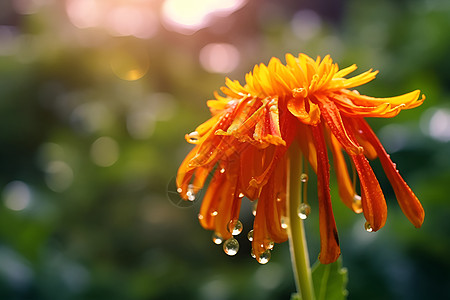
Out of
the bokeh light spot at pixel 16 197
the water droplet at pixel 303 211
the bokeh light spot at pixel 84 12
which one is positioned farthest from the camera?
the bokeh light spot at pixel 84 12

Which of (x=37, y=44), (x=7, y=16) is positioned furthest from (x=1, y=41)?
(x=7, y=16)

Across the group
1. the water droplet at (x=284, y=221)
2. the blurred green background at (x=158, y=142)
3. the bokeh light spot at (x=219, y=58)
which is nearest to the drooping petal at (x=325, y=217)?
the water droplet at (x=284, y=221)

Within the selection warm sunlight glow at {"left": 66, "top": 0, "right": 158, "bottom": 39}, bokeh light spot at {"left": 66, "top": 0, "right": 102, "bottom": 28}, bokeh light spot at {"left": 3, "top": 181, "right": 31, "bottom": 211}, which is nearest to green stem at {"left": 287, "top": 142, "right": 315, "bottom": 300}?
bokeh light spot at {"left": 3, "top": 181, "right": 31, "bottom": 211}

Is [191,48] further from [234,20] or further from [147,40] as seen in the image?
[234,20]

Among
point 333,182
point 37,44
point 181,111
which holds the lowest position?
point 333,182

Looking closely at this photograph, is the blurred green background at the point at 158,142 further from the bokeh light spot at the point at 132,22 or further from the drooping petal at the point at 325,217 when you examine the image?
the drooping petal at the point at 325,217

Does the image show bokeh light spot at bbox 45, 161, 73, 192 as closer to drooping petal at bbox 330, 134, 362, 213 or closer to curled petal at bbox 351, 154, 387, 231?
drooping petal at bbox 330, 134, 362, 213
